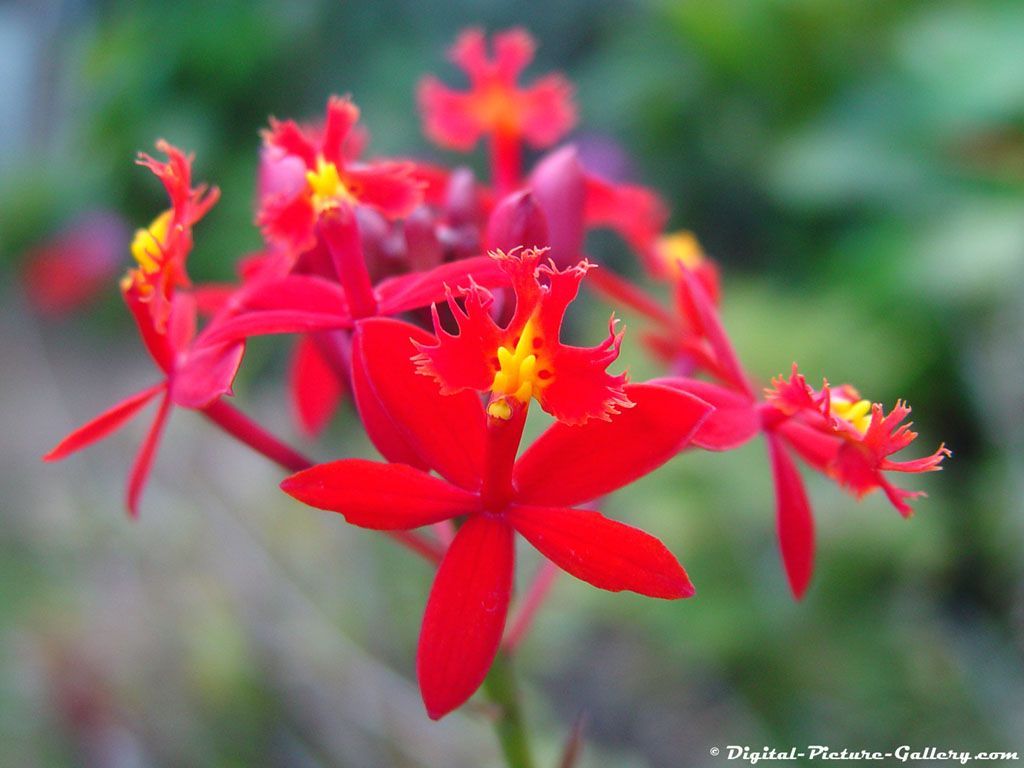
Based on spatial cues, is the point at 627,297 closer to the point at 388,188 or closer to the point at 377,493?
the point at 388,188

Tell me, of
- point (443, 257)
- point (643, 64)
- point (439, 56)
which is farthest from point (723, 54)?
point (443, 257)

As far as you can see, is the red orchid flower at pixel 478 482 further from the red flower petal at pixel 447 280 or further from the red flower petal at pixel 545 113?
the red flower petal at pixel 545 113

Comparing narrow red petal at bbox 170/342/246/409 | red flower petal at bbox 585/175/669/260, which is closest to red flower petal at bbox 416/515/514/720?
narrow red petal at bbox 170/342/246/409

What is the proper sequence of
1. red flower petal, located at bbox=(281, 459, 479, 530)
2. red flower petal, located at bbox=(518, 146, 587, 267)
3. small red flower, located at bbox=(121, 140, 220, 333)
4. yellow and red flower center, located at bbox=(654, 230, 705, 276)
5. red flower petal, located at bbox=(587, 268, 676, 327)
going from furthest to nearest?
yellow and red flower center, located at bbox=(654, 230, 705, 276), red flower petal, located at bbox=(587, 268, 676, 327), red flower petal, located at bbox=(518, 146, 587, 267), small red flower, located at bbox=(121, 140, 220, 333), red flower petal, located at bbox=(281, 459, 479, 530)

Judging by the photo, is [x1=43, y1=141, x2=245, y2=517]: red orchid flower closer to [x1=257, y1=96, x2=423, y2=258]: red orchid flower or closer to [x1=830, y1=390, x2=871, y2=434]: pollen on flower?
[x1=257, y1=96, x2=423, y2=258]: red orchid flower

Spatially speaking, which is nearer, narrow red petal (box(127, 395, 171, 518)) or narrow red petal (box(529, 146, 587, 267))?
narrow red petal (box(127, 395, 171, 518))

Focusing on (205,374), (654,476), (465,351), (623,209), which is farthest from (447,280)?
(654,476)

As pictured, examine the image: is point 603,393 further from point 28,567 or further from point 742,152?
point 742,152
